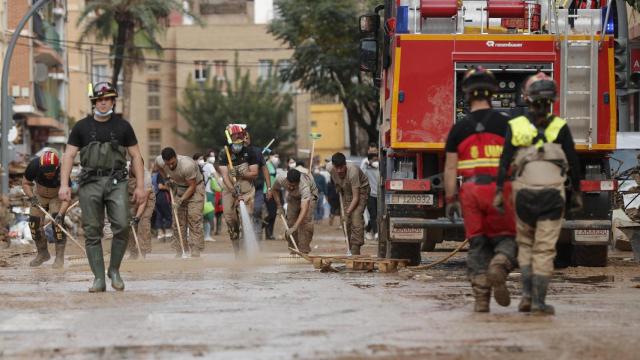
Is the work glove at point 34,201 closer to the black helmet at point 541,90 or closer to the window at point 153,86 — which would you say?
the black helmet at point 541,90

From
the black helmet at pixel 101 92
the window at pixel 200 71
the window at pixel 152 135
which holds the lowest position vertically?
the window at pixel 152 135

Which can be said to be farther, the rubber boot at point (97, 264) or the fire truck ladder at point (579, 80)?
the fire truck ladder at point (579, 80)

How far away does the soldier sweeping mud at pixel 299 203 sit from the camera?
1895 centimetres

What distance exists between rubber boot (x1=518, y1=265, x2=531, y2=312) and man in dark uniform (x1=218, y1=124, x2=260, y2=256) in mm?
9280

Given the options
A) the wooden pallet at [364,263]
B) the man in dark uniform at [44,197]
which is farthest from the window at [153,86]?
the wooden pallet at [364,263]

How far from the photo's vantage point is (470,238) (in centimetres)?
1064

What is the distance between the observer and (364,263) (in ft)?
51.1

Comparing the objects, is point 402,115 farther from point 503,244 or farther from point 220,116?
point 220,116

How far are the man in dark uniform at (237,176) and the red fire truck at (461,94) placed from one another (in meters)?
3.53

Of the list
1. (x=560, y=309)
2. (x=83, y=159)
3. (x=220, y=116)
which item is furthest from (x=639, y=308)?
(x=220, y=116)

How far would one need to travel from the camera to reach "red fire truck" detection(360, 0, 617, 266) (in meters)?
15.7

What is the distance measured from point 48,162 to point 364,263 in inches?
192

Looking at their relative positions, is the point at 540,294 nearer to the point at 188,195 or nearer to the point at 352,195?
the point at 352,195

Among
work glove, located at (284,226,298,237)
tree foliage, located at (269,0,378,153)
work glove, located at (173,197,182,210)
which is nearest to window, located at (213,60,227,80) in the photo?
tree foliage, located at (269,0,378,153)
